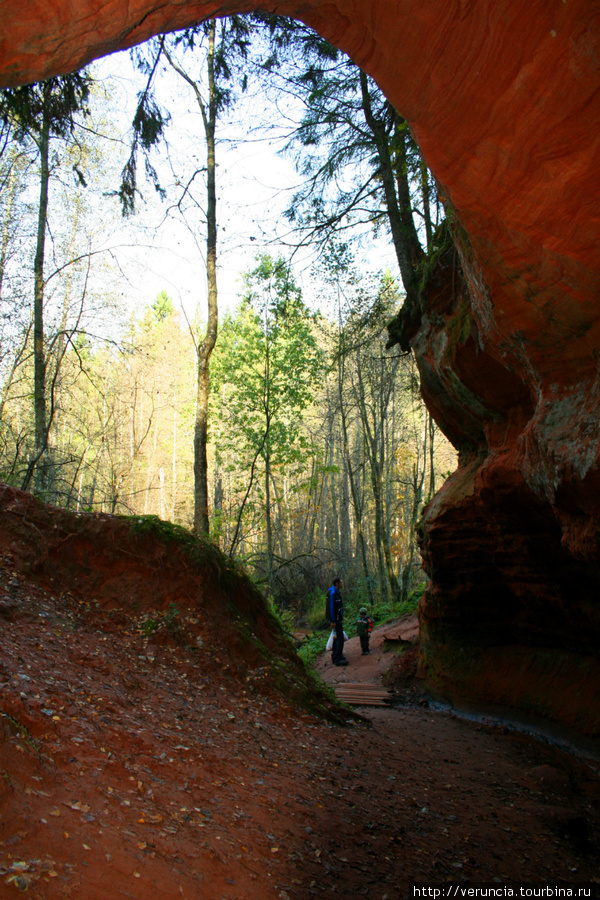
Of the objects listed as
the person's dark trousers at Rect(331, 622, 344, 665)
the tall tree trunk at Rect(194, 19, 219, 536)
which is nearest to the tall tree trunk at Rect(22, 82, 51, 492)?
the tall tree trunk at Rect(194, 19, 219, 536)

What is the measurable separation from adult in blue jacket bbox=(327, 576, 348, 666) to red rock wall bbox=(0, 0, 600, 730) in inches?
167

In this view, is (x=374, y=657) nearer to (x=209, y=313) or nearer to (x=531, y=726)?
(x=531, y=726)

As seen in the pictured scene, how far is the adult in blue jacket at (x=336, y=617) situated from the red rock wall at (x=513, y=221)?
14.0 feet

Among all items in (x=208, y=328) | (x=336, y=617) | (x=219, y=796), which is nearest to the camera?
(x=219, y=796)

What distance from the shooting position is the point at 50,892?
2.29m

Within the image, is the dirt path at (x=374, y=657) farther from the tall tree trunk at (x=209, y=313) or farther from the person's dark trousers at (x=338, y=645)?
the tall tree trunk at (x=209, y=313)

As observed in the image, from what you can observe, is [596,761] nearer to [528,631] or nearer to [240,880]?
[528,631]

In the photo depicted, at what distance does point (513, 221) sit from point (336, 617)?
34.5 ft

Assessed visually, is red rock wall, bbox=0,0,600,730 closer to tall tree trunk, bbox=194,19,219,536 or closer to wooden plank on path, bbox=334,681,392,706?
wooden plank on path, bbox=334,681,392,706

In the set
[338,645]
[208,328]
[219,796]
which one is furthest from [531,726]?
[208,328]

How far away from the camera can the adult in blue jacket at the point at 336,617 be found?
12.9 meters

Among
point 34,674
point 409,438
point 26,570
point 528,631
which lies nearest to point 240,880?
point 34,674

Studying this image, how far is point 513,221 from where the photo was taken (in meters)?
4.78

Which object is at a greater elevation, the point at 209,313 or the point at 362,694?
the point at 209,313
